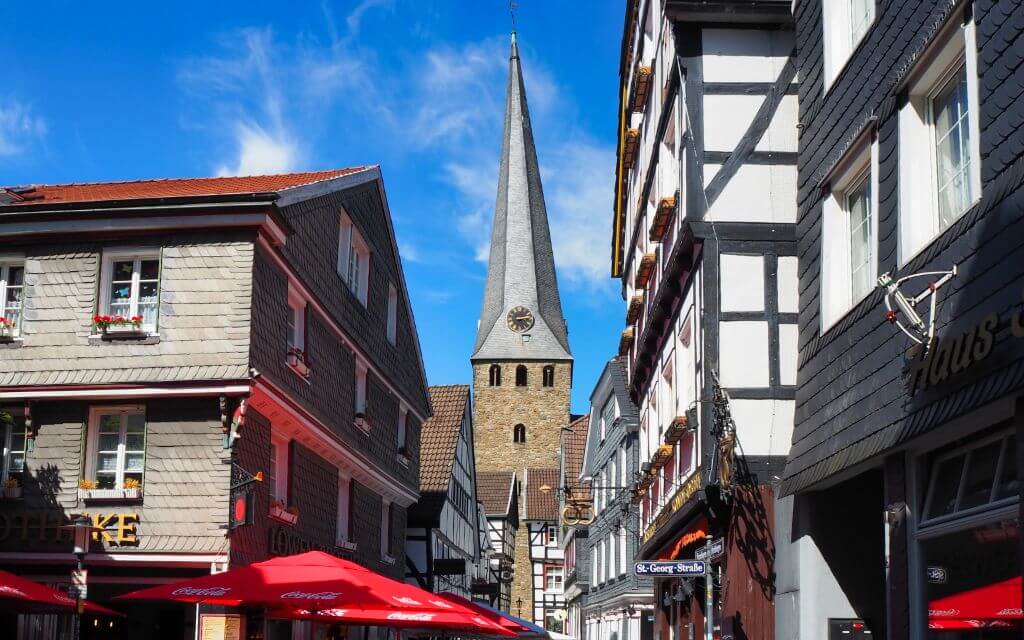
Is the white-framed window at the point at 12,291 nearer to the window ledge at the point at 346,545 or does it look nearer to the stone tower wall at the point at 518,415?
the window ledge at the point at 346,545

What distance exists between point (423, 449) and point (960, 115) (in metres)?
29.9

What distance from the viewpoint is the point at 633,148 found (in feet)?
80.8

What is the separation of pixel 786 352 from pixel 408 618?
5.28 meters

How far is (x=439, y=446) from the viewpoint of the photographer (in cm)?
3828

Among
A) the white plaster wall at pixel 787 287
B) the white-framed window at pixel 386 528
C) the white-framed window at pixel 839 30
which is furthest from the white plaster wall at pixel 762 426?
the white-framed window at pixel 386 528

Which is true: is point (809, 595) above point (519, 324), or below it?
below

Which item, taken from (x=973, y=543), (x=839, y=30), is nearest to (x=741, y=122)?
(x=839, y=30)

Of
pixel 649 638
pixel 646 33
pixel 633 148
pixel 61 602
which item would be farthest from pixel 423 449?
pixel 61 602

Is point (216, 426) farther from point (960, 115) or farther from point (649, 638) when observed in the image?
point (649, 638)

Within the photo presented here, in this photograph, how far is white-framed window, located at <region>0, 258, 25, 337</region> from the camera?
18125 mm

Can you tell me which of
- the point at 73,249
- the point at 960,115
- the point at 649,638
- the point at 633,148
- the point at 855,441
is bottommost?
the point at 649,638

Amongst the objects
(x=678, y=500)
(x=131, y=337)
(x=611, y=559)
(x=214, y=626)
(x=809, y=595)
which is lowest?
(x=214, y=626)

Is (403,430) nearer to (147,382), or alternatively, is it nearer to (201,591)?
(147,382)

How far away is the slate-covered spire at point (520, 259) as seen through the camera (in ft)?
300
